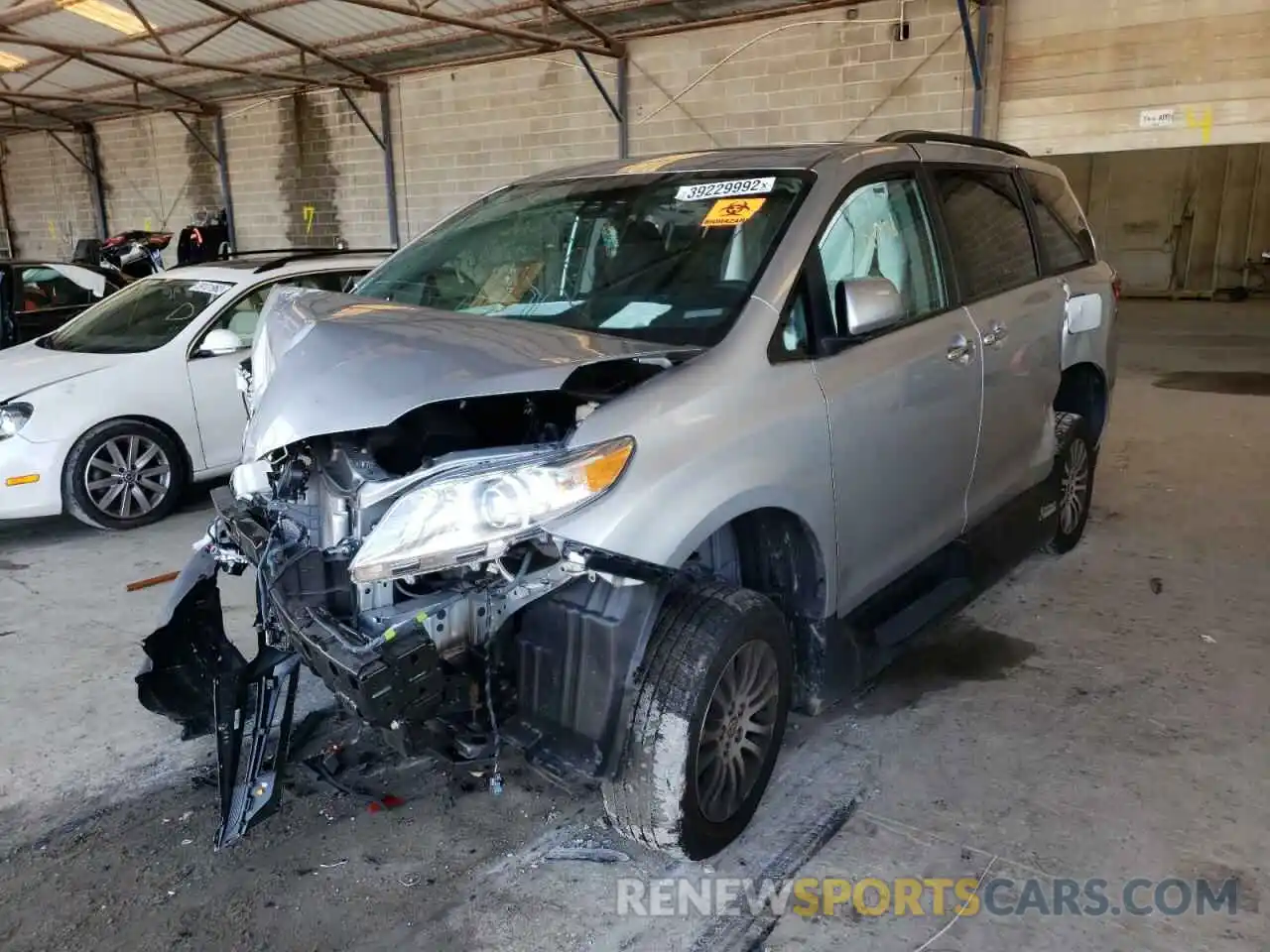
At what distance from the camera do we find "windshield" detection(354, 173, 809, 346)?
2701 millimetres

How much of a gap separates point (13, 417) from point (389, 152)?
8969 millimetres

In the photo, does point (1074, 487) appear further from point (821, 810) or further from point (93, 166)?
point (93, 166)

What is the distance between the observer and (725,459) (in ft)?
7.51

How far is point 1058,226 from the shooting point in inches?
173

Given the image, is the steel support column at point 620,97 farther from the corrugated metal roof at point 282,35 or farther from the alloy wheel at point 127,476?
the alloy wheel at point 127,476

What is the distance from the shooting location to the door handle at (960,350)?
10.3ft

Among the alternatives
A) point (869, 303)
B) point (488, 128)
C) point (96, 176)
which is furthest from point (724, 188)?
point (96, 176)

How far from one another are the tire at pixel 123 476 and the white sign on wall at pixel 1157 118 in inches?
321

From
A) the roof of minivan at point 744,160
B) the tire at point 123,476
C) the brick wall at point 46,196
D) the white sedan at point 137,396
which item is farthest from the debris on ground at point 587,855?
the brick wall at point 46,196

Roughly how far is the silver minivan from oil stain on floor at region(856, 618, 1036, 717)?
0.34 meters

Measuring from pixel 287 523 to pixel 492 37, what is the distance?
9948 mm

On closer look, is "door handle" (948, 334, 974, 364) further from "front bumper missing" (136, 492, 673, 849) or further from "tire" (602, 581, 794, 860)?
"front bumper missing" (136, 492, 673, 849)

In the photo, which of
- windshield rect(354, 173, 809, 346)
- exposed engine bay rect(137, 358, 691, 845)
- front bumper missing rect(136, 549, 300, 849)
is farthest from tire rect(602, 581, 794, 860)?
front bumper missing rect(136, 549, 300, 849)

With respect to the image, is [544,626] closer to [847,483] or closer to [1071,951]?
[847,483]
